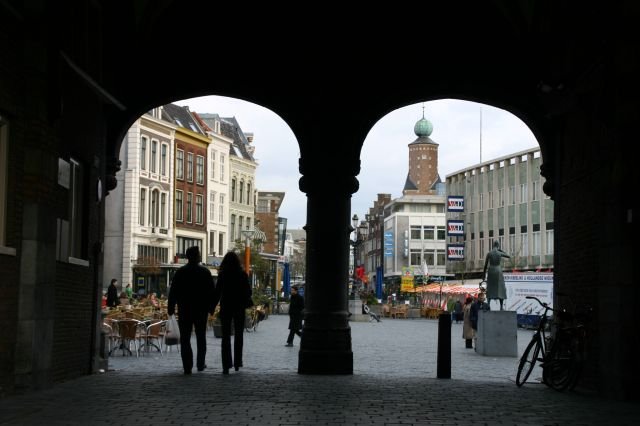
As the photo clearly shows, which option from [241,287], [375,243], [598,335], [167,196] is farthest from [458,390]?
[375,243]

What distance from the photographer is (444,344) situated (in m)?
16.8

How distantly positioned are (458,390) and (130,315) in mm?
12864

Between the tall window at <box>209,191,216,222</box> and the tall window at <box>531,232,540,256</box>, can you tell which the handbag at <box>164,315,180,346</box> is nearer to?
the tall window at <box>209,191,216,222</box>

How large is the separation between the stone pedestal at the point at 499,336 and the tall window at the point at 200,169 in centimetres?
5715

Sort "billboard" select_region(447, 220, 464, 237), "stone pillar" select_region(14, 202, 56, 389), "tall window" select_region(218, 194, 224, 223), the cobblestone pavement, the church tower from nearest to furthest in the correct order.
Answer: the cobblestone pavement
"stone pillar" select_region(14, 202, 56, 389)
"tall window" select_region(218, 194, 224, 223)
"billboard" select_region(447, 220, 464, 237)
the church tower

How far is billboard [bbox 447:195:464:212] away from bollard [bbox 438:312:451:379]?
82082 mm

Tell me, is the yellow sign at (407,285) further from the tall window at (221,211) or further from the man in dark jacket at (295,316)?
the man in dark jacket at (295,316)

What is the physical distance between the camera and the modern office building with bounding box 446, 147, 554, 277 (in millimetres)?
84188

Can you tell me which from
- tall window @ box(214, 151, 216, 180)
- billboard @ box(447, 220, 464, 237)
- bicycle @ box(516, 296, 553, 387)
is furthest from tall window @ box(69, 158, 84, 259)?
billboard @ box(447, 220, 464, 237)

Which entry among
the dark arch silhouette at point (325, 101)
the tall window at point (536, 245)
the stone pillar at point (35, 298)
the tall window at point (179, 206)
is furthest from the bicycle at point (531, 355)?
the tall window at point (536, 245)

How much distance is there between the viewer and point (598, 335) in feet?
45.0

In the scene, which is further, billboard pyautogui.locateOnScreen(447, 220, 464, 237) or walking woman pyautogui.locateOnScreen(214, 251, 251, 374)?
billboard pyautogui.locateOnScreen(447, 220, 464, 237)

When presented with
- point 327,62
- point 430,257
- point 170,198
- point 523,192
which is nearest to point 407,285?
point 523,192

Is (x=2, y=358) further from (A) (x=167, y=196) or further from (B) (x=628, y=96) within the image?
(A) (x=167, y=196)
